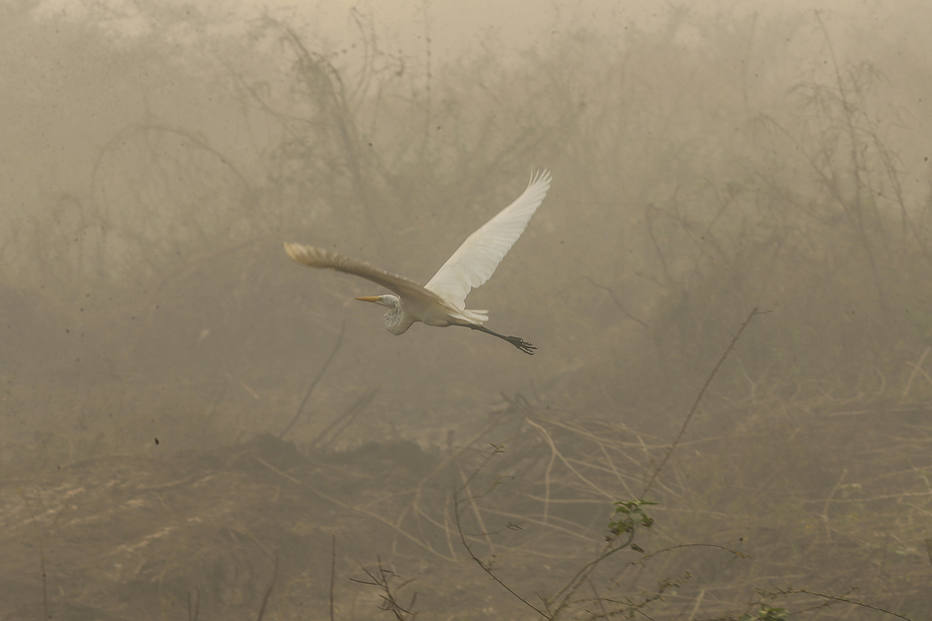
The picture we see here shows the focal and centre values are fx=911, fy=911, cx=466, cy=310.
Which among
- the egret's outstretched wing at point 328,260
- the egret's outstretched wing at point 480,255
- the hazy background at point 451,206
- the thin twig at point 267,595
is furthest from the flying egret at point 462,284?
the hazy background at point 451,206

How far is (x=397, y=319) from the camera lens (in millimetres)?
3811

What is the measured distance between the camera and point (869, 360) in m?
6.73

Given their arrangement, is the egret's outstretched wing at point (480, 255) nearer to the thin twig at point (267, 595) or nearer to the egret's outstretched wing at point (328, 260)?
the egret's outstretched wing at point (328, 260)

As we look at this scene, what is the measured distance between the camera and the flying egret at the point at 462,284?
357cm

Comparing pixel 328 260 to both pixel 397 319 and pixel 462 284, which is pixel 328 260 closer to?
pixel 397 319

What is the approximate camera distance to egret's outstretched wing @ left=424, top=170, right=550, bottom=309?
3.90 metres

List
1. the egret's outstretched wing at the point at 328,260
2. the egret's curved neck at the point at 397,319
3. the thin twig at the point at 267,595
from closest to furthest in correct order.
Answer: the egret's outstretched wing at the point at 328,260, the thin twig at the point at 267,595, the egret's curved neck at the point at 397,319

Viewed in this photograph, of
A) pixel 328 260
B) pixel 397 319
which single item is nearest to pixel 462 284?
pixel 397 319

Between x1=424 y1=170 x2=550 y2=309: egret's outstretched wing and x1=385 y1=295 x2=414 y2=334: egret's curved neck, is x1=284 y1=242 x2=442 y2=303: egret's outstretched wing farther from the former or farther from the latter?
x1=424 y1=170 x2=550 y2=309: egret's outstretched wing

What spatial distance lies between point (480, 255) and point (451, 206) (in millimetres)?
3680

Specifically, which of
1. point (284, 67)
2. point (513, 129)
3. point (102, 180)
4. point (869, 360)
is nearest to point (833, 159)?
point (869, 360)

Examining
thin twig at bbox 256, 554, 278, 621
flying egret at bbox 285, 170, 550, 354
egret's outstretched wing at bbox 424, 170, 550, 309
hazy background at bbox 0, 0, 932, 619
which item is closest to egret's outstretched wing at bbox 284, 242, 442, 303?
flying egret at bbox 285, 170, 550, 354

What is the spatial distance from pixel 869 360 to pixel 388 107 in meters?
4.30

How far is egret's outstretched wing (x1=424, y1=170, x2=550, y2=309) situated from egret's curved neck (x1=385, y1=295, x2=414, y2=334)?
0.15 metres
